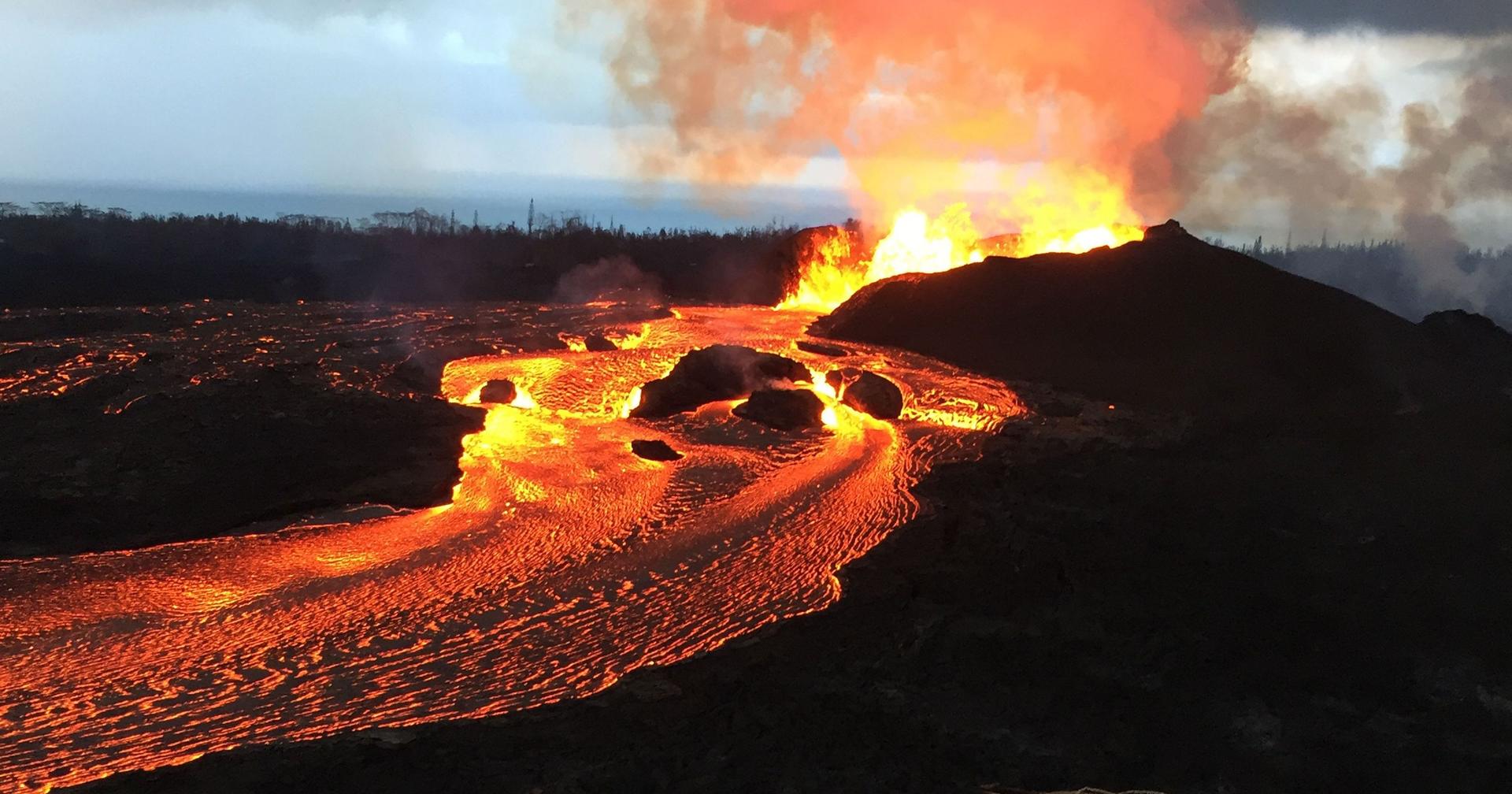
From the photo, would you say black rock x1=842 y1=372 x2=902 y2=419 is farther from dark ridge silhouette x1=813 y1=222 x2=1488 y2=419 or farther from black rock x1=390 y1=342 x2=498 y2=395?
black rock x1=390 y1=342 x2=498 y2=395

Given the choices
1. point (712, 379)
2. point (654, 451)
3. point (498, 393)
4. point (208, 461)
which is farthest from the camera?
point (712, 379)

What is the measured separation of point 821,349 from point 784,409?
10760mm

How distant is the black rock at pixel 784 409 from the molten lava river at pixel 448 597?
133 cm

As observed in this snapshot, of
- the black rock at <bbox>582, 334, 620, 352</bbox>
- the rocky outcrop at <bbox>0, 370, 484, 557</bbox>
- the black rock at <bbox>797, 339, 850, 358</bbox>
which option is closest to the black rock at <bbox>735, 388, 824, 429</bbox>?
the rocky outcrop at <bbox>0, 370, 484, 557</bbox>

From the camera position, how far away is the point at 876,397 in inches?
930

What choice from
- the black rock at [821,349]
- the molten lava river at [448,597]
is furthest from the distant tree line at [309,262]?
the molten lava river at [448,597]

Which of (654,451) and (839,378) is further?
(839,378)

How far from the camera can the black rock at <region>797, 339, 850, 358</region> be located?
3212cm

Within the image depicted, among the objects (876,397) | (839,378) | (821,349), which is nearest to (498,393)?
(839,378)

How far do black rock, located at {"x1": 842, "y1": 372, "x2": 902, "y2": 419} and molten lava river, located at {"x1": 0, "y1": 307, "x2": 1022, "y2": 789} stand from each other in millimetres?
2904

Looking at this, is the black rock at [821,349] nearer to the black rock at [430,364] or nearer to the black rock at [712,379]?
the black rock at [712,379]

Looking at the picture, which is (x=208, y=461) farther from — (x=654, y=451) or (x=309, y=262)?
(x=309, y=262)

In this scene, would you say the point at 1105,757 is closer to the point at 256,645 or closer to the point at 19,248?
the point at 256,645

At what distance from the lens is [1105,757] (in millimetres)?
8594
